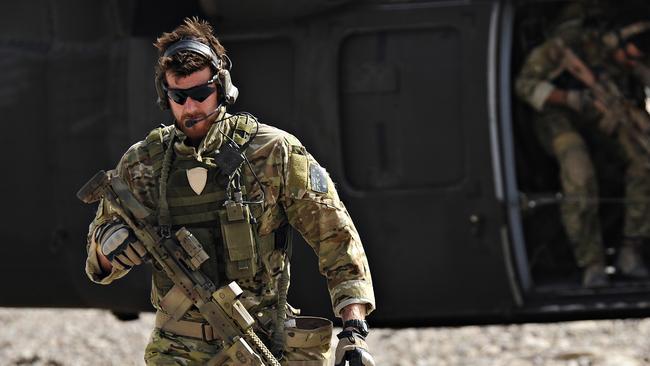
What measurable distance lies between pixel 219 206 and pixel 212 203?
25 millimetres

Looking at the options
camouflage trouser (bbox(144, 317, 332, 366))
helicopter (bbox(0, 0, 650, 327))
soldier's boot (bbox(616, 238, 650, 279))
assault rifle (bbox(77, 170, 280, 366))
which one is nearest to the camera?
assault rifle (bbox(77, 170, 280, 366))

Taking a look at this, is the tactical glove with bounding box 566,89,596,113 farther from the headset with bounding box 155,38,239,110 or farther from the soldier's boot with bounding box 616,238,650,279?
the headset with bounding box 155,38,239,110

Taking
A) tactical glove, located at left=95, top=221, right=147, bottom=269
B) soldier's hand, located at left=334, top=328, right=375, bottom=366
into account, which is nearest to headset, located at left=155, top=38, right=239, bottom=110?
tactical glove, located at left=95, top=221, right=147, bottom=269

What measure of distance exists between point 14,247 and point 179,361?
2467 mm

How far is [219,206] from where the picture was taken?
14.9 feet

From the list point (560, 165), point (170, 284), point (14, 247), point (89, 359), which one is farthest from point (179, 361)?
point (89, 359)

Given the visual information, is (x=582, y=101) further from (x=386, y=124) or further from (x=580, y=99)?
(x=386, y=124)

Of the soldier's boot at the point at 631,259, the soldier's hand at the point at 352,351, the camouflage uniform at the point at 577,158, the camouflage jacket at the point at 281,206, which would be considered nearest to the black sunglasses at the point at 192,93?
the camouflage jacket at the point at 281,206

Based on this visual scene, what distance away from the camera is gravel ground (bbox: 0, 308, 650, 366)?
893cm

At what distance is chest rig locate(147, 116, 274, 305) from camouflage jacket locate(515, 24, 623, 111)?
257 cm

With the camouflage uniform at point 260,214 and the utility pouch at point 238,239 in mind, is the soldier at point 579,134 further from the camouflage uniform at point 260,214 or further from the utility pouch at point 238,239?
the utility pouch at point 238,239

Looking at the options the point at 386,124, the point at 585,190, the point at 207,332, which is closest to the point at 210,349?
the point at 207,332

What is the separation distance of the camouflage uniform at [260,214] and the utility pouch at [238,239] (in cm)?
5

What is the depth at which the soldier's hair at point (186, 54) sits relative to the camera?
4449 millimetres
